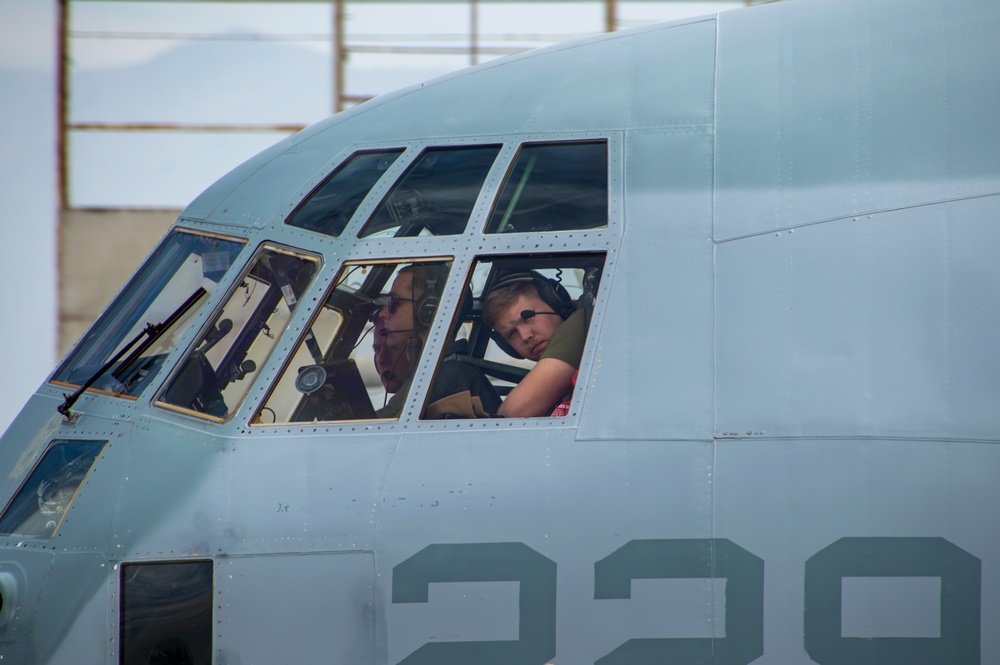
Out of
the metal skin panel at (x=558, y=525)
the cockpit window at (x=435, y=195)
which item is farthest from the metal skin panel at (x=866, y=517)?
the cockpit window at (x=435, y=195)

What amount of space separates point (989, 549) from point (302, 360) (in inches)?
124

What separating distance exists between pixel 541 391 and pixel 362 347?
38.2 inches

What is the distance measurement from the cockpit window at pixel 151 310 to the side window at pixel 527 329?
1.27 metres

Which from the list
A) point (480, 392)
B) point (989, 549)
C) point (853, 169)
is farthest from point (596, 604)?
point (853, 169)

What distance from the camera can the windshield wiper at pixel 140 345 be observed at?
15.2ft

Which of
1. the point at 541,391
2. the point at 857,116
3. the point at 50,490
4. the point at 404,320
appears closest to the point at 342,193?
the point at 404,320

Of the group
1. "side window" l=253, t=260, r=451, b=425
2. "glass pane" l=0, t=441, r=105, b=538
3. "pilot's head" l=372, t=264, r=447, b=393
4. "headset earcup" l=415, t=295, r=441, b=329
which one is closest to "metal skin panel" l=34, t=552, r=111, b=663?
"glass pane" l=0, t=441, r=105, b=538

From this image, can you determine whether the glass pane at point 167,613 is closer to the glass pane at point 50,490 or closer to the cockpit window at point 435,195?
the glass pane at point 50,490

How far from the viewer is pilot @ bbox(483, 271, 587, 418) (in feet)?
14.6

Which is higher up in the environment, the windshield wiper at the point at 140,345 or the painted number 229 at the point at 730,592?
the windshield wiper at the point at 140,345

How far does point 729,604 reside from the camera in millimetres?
4008

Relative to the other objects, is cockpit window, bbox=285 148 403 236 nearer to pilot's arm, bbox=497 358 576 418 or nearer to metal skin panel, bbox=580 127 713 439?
pilot's arm, bbox=497 358 576 418

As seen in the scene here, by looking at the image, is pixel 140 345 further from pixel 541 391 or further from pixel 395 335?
pixel 541 391

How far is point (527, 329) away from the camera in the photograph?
4883 millimetres
